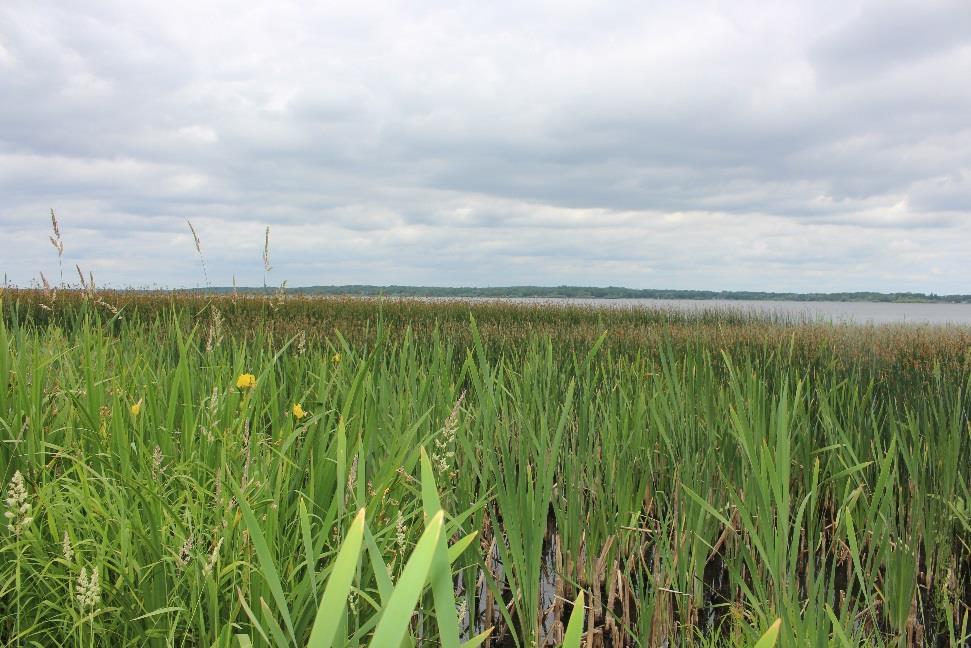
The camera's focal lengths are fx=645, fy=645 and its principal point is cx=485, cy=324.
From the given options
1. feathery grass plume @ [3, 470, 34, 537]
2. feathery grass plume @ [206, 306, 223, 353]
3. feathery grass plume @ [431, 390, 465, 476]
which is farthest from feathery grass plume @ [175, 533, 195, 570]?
feathery grass plume @ [206, 306, 223, 353]

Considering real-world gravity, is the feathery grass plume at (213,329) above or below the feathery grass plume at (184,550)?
above

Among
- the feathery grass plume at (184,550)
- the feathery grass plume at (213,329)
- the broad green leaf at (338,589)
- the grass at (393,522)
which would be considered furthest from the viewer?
the feathery grass plume at (213,329)

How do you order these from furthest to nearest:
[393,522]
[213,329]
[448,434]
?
1. [213,329]
2. [393,522]
3. [448,434]

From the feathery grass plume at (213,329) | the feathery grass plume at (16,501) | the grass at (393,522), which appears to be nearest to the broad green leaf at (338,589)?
the grass at (393,522)

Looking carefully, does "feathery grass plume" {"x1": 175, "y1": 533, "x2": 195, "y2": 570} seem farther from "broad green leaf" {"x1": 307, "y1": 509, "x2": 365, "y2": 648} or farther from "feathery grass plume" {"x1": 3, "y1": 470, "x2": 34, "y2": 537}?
"broad green leaf" {"x1": 307, "y1": 509, "x2": 365, "y2": 648}

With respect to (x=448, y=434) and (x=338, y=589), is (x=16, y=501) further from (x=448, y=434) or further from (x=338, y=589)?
(x=338, y=589)

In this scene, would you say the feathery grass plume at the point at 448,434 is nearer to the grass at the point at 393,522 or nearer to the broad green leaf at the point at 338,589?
the grass at the point at 393,522

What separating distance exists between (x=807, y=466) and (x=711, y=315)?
792 inches

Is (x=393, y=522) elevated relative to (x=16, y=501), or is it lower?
lower

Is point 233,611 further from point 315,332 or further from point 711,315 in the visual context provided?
point 711,315


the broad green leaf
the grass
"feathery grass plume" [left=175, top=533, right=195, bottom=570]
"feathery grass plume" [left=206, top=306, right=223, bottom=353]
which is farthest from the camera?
"feathery grass plume" [left=206, top=306, right=223, bottom=353]

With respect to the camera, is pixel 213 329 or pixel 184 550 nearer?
pixel 184 550

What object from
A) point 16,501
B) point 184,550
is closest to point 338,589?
point 184,550

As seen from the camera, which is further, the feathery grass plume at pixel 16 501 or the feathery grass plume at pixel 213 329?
the feathery grass plume at pixel 213 329
